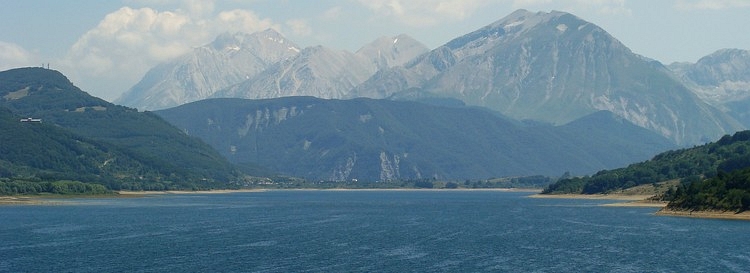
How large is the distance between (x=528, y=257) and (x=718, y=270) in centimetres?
2825

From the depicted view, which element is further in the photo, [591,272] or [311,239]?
[311,239]

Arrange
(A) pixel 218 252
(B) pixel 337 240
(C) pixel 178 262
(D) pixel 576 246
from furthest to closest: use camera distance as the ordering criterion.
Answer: (B) pixel 337 240, (D) pixel 576 246, (A) pixel 218 252, (C) pixel 178 262

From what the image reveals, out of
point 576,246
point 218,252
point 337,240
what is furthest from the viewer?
point 337,240

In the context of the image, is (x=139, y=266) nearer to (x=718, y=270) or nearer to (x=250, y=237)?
(x=250, y=237)

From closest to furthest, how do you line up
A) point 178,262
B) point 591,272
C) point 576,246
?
1. point 591,272
2. point 178,262
3. point 576,246

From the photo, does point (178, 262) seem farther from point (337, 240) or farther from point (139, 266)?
point (337, 240)

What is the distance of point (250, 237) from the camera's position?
197500 millimetres

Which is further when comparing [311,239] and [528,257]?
[311,239]

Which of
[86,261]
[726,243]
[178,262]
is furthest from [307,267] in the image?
[726,243]

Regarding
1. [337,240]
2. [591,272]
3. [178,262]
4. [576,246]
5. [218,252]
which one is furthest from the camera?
[337,240]

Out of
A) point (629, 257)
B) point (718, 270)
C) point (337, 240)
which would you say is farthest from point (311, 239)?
point (718, 270)

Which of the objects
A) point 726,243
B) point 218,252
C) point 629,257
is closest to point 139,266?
point 218,252

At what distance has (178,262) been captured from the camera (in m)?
152

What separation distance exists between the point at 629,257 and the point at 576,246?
19.1 m
